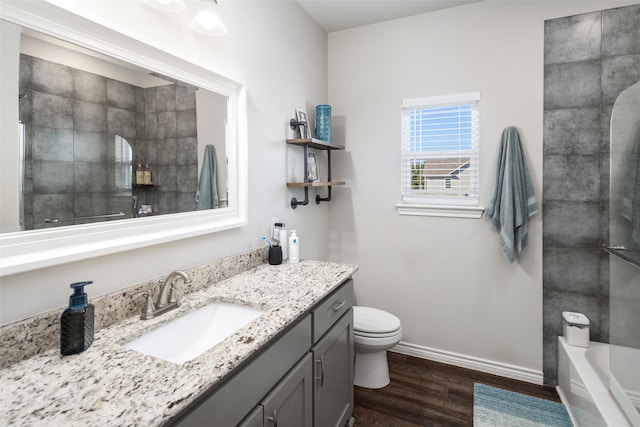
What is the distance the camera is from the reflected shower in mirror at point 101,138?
3.26 feet

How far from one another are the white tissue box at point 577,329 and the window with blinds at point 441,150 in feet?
3.10

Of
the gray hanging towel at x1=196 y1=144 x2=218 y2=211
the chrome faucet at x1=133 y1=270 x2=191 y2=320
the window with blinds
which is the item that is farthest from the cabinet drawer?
the window with blinds

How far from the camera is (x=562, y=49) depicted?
7.07 feet

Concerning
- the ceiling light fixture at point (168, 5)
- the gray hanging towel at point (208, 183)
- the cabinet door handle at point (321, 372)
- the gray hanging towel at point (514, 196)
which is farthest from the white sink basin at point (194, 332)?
the gray hanging towel at point (514, 196)

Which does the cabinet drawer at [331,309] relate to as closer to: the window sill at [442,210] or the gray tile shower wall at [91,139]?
the gray tile shower wall at [91,139]

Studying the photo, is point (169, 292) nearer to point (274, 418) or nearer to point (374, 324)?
point (274, 418)

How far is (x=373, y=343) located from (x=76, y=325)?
165 centimetres

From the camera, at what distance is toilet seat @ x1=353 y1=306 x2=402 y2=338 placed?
2.13 meters

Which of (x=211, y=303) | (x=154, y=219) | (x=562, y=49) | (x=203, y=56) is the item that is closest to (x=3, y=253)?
(x=154, y=219)

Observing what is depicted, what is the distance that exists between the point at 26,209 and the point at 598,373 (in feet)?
8.94

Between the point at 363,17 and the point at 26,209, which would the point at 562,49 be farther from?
the point at 26,209

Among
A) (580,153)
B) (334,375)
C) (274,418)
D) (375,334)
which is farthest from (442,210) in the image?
(274,418)

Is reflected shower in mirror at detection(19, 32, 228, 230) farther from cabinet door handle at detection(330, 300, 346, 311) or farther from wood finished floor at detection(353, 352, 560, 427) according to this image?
wood finished floor at detection(353, 352, 560, 427)

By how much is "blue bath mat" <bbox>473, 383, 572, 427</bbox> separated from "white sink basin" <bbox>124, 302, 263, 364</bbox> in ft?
5.12
